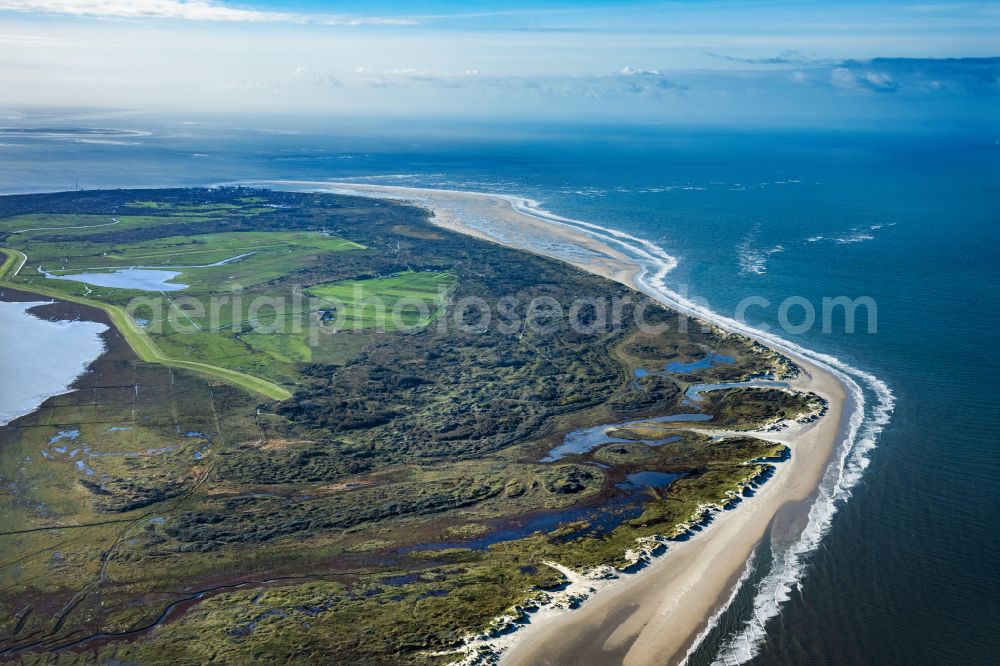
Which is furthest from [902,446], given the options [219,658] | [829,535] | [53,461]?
[53,461]

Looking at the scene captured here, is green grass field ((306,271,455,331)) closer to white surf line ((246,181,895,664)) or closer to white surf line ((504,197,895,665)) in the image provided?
white surf line ((246,181,895,664))

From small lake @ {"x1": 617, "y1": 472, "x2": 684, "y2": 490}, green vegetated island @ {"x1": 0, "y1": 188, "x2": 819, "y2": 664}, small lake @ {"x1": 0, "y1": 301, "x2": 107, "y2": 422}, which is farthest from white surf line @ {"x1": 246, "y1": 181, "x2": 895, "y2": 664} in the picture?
small lake @ {"x1": 0, "y1": 301, "x2": 107, "y2": 422}

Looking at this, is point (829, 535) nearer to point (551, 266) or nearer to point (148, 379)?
point (148, 379)

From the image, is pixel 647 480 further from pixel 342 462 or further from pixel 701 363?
pixel 701 363

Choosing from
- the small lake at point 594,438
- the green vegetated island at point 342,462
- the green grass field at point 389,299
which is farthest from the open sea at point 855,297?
the green grass field at point 389,299

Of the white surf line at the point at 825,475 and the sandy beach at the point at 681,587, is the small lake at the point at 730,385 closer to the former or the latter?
the sandy beach at the point at 681,587

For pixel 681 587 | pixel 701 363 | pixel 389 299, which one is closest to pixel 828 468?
pixel 681 587
